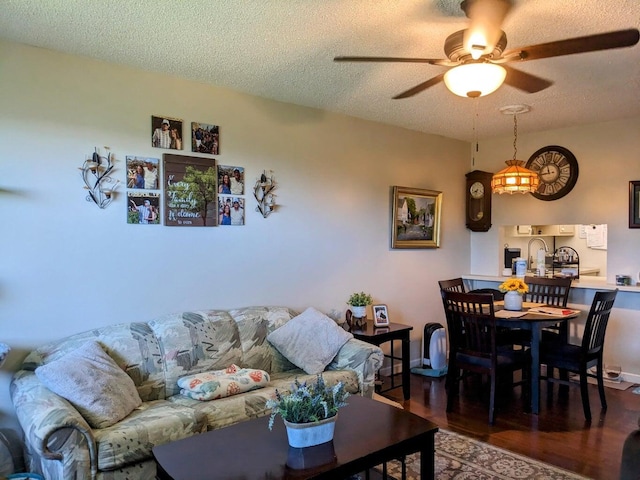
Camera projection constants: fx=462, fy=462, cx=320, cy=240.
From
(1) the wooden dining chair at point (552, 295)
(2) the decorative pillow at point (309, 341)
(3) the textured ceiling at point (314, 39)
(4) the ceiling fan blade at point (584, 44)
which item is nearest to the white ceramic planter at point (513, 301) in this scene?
(1) the wooden dining chair at point (552, 295)

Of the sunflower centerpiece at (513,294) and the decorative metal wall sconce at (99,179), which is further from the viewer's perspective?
the sunflower centerpiece at (513,294)

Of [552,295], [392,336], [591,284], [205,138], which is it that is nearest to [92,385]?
[205,138]

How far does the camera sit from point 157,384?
2877mm

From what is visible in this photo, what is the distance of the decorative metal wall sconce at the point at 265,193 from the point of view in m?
3.75

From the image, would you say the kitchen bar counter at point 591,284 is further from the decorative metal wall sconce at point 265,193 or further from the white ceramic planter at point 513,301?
the decorative metal wall sconce at point 265,193

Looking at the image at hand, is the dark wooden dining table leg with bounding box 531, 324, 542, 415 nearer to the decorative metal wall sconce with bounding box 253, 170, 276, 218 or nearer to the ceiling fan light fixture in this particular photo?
the ceiling fan light fixture

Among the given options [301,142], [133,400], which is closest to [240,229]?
[301,142]

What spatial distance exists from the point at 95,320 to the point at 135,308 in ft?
0.85

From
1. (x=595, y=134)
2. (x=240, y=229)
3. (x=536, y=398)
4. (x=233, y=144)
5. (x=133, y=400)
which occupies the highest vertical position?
(x=595, y=134)

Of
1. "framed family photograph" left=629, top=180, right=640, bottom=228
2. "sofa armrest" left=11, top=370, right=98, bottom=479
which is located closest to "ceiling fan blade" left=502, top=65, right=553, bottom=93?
"framed family photograph" left=629, top=180, right=640, bottom=228

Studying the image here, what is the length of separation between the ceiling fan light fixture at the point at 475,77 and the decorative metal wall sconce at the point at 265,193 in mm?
1856

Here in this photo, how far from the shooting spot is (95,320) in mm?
2994

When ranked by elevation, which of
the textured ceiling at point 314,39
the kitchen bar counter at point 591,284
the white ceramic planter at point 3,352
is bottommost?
the white ceramic planter at point 3,352

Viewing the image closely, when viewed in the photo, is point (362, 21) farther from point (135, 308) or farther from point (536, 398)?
point (536, 398)
